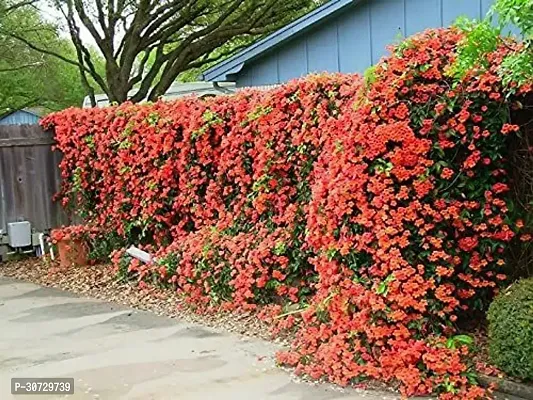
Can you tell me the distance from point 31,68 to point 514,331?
63.2 ft

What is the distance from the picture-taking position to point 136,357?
17.2 ft

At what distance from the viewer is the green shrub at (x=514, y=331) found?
13.6 ft

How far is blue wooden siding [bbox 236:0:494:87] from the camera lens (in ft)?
27.3

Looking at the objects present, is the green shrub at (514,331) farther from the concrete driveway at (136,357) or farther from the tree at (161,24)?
the tree at (161,24)

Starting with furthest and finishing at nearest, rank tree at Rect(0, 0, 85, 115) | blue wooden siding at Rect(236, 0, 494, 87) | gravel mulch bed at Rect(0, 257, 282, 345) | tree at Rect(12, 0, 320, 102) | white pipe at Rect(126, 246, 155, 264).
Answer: tree at Rect(0, 0, 85, 115) < tree at Rect(12, 0, 320, 102) < blue wooden siding at Rect(236, 0, 494, 87) < white pipe at Rect(126, 246, 155, 264) < gravel mulch bed at Rect(0, 257, 282, 345)

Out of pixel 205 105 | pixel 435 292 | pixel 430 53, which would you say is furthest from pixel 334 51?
pixel 435 292

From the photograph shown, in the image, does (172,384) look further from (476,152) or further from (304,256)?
(476,152)

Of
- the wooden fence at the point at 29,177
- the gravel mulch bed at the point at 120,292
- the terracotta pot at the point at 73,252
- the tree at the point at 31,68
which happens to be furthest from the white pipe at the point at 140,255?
the tree at the point at 31,68

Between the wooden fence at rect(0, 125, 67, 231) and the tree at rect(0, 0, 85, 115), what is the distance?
642 cm

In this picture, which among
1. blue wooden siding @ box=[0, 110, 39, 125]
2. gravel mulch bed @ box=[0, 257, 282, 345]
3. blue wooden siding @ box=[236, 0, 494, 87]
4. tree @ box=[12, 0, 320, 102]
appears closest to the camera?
gravel mulch bed @ box=[0, 257, 282, 345]

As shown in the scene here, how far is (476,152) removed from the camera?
470 cm

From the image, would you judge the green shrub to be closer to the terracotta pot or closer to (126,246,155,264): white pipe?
(126,246,155,264): white pipe

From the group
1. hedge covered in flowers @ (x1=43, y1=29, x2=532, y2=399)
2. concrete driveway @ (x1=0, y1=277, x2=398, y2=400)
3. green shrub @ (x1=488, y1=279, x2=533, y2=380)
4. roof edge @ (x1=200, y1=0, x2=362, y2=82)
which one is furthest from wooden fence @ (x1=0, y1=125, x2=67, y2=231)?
green shrub @ (x1=488, y1=279, x2=533, y2=380)

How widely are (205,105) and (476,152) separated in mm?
3438
